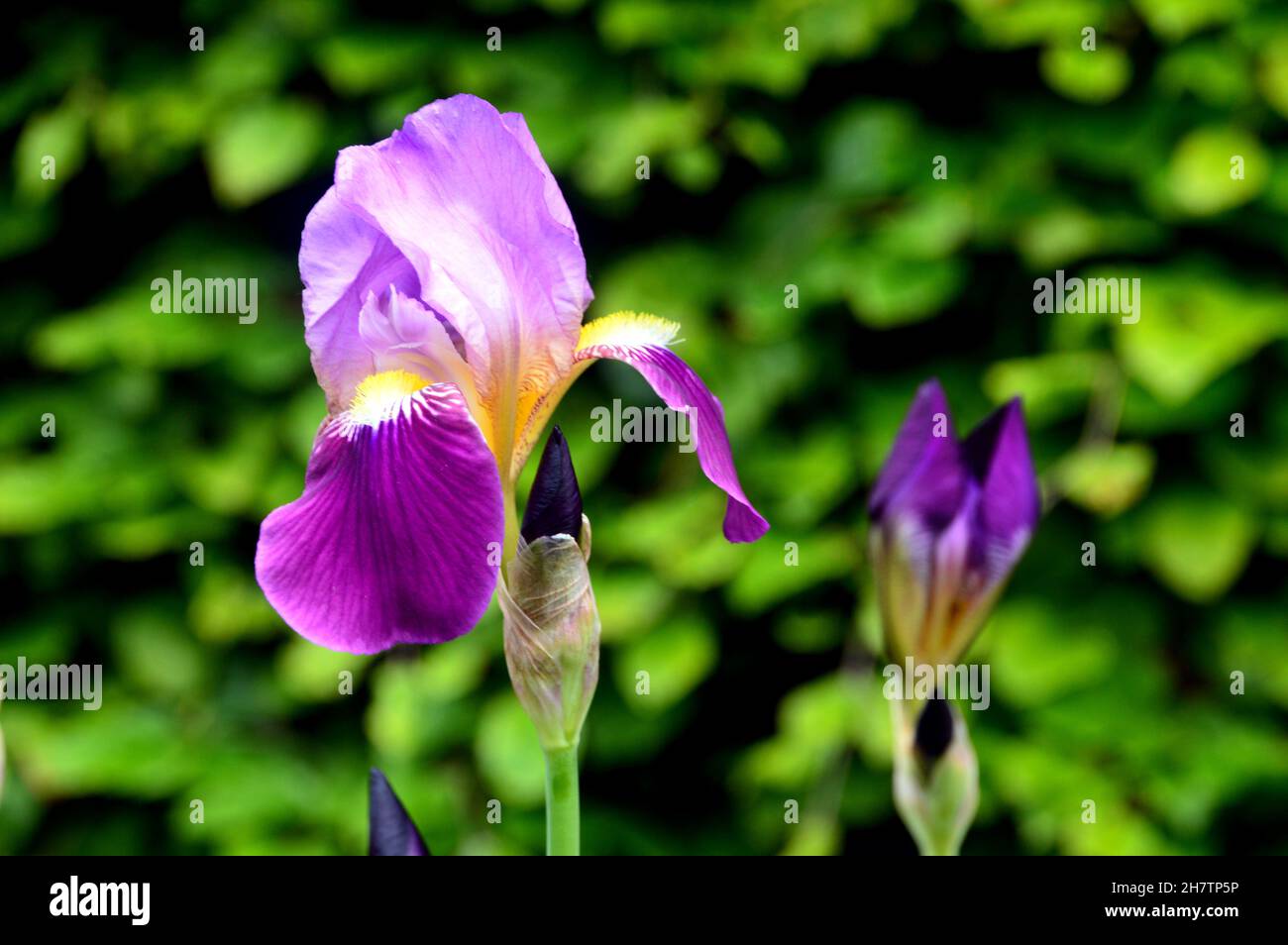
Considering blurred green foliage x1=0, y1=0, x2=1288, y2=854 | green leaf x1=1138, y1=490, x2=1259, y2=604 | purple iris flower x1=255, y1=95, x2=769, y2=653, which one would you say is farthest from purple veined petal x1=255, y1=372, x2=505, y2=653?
green leaf x1=1138, y1=490, x2=1259, y2=604

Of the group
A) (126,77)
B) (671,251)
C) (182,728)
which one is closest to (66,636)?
(182,728)

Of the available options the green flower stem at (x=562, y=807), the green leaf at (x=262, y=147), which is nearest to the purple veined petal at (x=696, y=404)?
the green flower stem at (x=562, y=807)

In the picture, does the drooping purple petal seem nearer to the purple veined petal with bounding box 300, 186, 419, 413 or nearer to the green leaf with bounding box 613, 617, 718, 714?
the purple veined petal with bounding box 300, 186, 419, 413

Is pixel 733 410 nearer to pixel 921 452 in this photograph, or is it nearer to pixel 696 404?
pixel 921 452

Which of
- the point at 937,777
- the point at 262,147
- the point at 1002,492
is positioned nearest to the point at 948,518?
the point at 1002,492

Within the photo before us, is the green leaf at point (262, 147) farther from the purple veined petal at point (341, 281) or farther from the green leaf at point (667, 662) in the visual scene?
the purple veined petal at point (341, 281)
